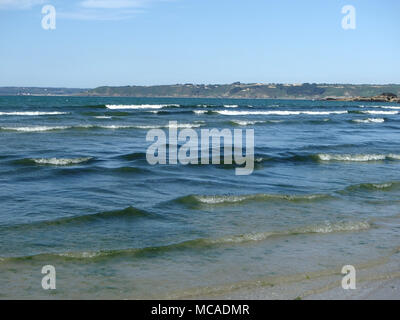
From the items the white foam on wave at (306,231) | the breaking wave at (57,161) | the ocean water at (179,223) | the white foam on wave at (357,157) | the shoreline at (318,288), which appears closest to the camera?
the shoreline at (318,288)

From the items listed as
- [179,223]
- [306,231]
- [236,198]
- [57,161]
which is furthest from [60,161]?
[306,231]

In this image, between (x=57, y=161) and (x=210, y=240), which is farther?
(x=57, y=161)

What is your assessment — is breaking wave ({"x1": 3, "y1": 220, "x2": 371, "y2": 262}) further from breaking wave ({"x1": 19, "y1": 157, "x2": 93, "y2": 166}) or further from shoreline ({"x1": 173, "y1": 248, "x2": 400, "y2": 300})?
breaking wave ({"x1": 19, "y1": 157, "x2": 93, "y2": 166})

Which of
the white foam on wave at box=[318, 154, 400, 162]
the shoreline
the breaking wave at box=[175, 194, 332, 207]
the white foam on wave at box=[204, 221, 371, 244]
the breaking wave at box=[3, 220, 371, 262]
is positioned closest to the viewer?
the shoreline

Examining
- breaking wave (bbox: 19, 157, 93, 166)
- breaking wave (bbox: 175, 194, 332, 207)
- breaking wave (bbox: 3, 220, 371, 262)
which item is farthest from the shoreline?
breaking wave (bbox: 19, 157, 93, 166)

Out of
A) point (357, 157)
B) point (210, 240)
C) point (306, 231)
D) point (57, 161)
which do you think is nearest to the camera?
point (210, 240)

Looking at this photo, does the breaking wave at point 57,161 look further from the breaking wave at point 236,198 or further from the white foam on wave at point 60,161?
the breaking wave at point 236,198

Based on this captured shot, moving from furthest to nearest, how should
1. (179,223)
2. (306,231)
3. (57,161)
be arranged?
(57,161) < (179,223) < (306,231)

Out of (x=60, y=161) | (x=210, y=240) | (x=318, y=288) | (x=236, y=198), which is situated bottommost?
(x=318, y=288)

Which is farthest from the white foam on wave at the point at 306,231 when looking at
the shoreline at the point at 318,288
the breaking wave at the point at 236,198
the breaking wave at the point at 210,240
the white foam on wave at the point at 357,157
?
the white foam on wave at the point at 357,157

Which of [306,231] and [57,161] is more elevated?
[57,161]

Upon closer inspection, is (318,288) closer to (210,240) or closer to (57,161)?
(210,240)

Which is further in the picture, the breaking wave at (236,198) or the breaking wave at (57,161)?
the breaking wave at (57,161)
